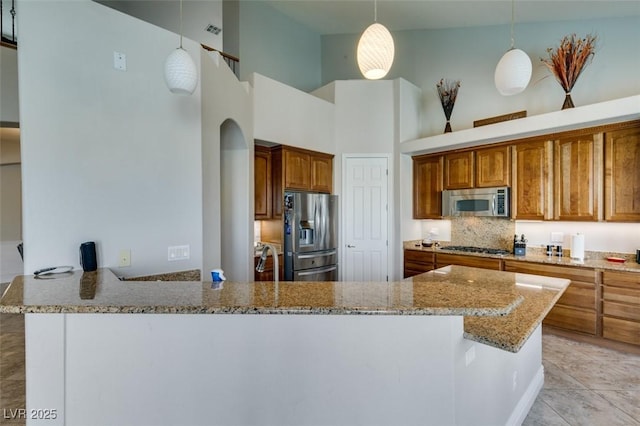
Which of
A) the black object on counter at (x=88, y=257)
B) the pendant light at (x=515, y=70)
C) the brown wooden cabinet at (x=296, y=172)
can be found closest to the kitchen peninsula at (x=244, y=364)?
the black object on counter at (x=88, y=257)

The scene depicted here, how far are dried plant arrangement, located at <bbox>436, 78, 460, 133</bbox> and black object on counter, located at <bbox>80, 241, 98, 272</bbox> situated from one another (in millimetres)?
4409

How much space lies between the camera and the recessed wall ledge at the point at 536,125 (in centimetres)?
299

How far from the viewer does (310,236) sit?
4.28 m

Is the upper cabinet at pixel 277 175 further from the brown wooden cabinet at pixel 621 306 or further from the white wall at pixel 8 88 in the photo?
the brown wooden cabinet at pixel 621 306

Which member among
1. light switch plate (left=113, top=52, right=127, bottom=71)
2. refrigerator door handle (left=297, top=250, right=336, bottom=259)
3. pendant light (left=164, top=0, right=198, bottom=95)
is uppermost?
light switch plate (left=113, top=52, right=127, bottom=71)

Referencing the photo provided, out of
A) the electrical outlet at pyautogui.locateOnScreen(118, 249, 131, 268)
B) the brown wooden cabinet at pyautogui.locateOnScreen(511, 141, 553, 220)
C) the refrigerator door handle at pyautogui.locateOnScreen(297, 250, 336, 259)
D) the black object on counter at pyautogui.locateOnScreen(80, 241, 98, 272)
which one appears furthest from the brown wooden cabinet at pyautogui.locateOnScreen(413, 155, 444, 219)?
the black object on counter at pyautogui.locateOnScreen(80, 241, 98, 272)

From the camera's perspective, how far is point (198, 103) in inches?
97.6

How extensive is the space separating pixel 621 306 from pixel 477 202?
178 centimetres

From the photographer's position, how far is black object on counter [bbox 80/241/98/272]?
1920 millimetres

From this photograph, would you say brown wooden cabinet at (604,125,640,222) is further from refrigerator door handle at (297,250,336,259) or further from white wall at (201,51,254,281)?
white wall at (201,51,254,281)

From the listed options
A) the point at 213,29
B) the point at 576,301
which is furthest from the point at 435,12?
the point at 576,301

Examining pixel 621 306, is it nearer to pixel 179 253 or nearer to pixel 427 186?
pixel 427 186

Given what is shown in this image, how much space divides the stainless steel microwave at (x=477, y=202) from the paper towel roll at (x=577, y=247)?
0.73m

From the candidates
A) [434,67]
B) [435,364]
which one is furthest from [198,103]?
[434,67]
